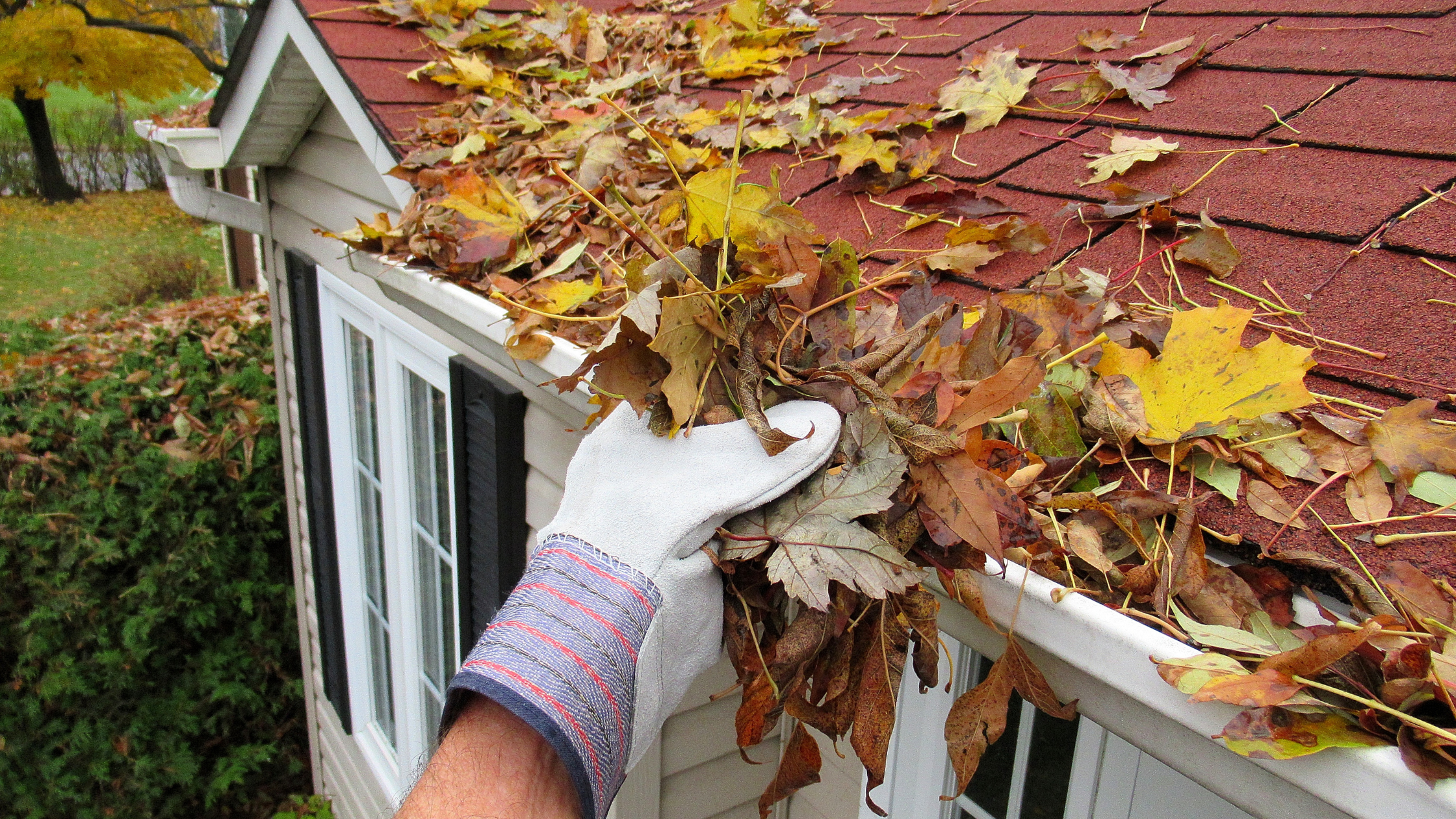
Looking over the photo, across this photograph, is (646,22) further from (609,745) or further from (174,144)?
(609,745)

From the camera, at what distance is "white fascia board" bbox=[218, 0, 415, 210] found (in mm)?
2809

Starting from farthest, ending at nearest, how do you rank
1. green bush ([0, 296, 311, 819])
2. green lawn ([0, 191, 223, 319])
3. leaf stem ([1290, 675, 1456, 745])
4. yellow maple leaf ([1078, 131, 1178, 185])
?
green lawn ([0, 191, 223, 319]), green bush ([0, 296, 311, 819]), yellow maple leaf ([1078, 131, 1178, 185]), leaf stem ([1290, 675, 1456, 745])

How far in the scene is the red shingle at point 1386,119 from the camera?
139 cm

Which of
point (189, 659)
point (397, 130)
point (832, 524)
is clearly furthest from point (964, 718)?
point (189, 659)

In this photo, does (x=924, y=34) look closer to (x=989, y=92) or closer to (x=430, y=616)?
(x=989, y=92)

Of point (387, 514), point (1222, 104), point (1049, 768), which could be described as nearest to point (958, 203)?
point (1222, 104)

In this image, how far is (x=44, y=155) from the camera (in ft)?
A: 60.0

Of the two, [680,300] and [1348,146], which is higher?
[1348,146]

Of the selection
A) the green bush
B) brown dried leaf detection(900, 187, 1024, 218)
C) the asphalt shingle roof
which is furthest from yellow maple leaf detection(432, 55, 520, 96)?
the green bush

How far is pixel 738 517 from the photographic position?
3.42ft

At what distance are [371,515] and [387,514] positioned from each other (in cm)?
48

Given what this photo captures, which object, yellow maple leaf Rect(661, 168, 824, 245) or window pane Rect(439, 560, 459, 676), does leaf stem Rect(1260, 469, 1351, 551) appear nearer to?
yellow maple leaf Rect(661, 168, 824, 245)

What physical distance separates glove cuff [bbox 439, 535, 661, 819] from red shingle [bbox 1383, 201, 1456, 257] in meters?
1.10

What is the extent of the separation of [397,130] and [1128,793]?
254 cm
